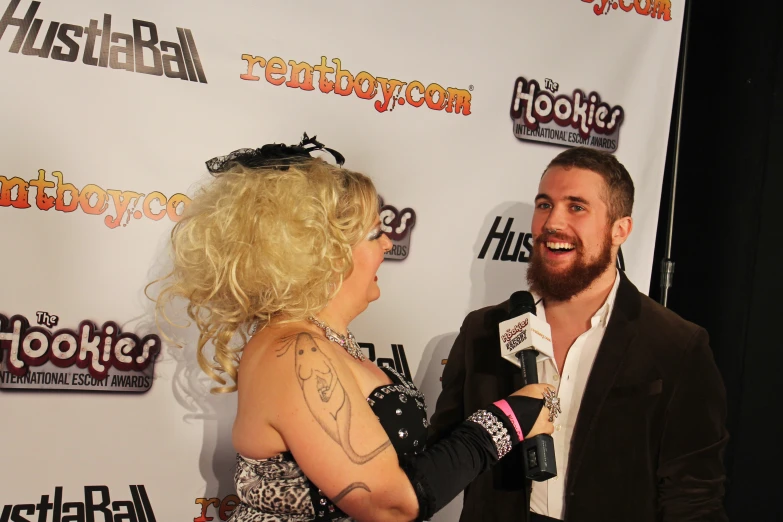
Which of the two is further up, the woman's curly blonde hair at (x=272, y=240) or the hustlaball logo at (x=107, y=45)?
the hustlaball logo at (x=107, y=45)

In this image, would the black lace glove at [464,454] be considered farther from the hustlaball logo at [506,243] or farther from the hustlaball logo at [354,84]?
the hustlaball logo at [354,84]

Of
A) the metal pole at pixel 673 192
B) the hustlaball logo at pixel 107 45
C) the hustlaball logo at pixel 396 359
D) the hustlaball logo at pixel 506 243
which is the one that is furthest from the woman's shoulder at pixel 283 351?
the metal pole at pixel 673 192

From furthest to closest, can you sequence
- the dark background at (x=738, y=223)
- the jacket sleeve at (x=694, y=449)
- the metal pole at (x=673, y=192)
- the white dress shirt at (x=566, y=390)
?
1. the metal pole at (x=673, y=192)
2. the dark background at (x=738, y=223)
3. the white dress shirt at (x=566, y=390)
4. the jacket sleeve at (x=694, y=449)

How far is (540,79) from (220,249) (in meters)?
1.73

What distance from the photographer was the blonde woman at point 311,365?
1.62 m

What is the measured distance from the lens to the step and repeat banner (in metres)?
2.39

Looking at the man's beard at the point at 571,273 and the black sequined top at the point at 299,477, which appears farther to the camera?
the man's beard at the point at 571,273

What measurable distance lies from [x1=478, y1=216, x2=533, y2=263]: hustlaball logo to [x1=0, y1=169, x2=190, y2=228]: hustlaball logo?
1181 mm

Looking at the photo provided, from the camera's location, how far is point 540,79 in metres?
3.02

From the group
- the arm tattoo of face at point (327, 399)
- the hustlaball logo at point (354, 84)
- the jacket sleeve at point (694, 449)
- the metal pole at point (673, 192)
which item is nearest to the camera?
the arm tattoo of face at point (327, 399)

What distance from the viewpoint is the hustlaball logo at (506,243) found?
297 centimetres

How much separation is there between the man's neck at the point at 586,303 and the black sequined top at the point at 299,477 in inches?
27.3

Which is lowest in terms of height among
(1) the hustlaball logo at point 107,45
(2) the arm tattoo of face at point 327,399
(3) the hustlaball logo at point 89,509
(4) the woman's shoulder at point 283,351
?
(3) the hustlaball logo at point 89,509

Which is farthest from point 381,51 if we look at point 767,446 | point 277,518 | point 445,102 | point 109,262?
point 767,446
